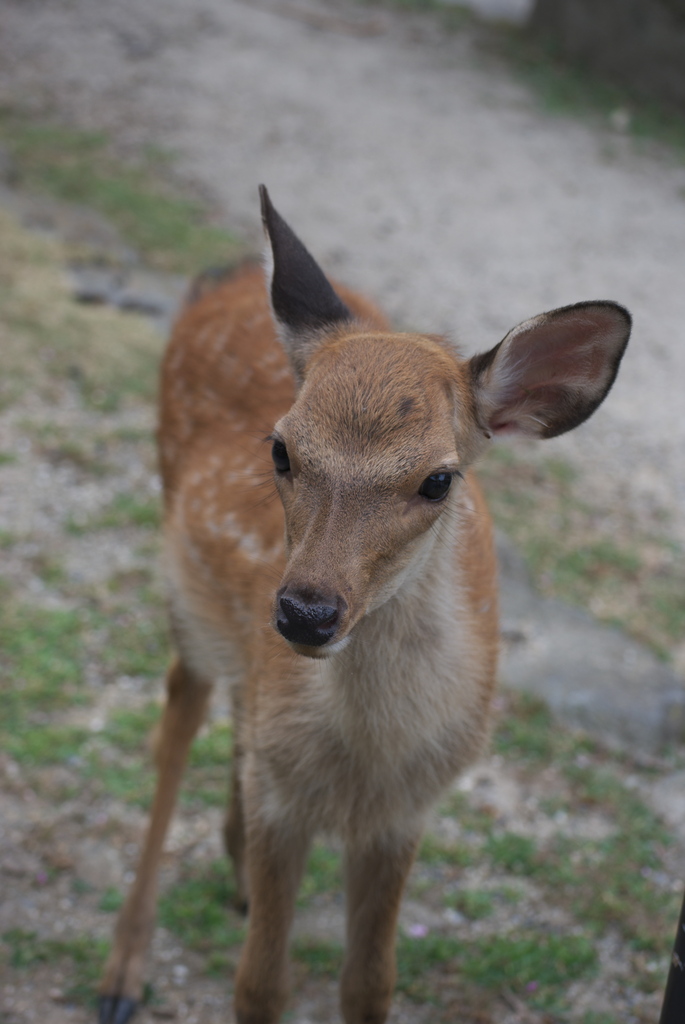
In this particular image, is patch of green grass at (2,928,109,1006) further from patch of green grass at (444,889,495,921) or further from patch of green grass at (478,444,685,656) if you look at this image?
patch of green grass at (478,444,685,656)

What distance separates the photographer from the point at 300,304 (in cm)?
287

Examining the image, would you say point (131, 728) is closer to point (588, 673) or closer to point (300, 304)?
point (588, 673)

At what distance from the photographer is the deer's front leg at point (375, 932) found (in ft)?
10.1

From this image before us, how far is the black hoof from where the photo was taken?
3340 millimetres

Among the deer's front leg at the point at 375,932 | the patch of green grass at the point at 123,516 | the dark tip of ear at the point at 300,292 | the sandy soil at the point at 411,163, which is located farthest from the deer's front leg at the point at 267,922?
the sandy soil at the point at 411,163

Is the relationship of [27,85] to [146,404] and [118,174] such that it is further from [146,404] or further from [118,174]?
[146,404]

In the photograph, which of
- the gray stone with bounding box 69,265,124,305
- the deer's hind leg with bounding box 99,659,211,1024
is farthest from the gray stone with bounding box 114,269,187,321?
the deer's hind leg with bounding box 99,659,211,1024

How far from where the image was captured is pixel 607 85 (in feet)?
40.5

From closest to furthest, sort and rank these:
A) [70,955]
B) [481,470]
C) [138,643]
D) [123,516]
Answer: [70,955]
[138,643]
[123,516]
[481,470]

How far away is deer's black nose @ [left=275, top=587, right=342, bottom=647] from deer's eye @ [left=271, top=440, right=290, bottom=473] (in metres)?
0.40

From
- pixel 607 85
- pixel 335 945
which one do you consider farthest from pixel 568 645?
pixel 607 85

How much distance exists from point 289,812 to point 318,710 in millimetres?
333

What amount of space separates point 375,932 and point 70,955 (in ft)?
3.61

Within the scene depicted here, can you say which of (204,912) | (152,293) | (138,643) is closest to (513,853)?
(204,912)
